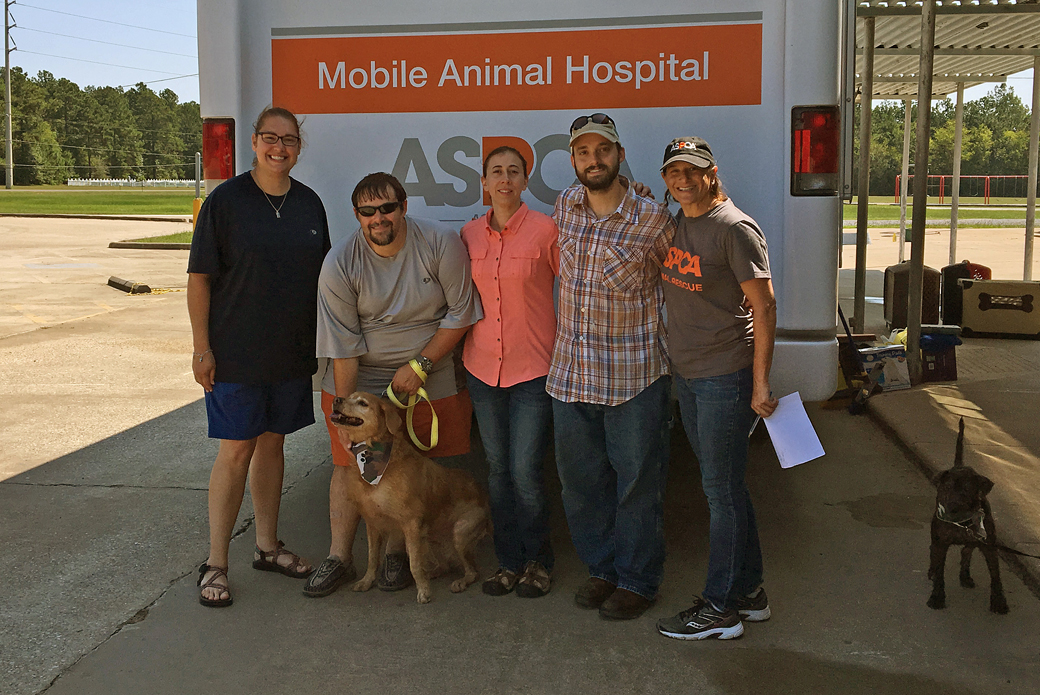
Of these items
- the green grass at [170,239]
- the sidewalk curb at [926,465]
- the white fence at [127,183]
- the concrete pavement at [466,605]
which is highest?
the white fence at [127,183]

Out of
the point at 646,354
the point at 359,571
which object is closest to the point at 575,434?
the point at 646,354

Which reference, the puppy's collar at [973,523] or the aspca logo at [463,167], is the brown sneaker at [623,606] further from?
the aspca logo at [463,167]

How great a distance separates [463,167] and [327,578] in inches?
70.6

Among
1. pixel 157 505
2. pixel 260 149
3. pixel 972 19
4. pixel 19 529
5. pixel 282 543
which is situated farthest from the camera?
pixel 972 19

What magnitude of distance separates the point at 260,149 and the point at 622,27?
5.03 ft

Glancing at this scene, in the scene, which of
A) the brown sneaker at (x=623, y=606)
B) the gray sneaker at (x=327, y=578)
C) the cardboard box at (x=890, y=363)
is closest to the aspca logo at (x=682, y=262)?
the brown sneaker at (x=623, y=606)

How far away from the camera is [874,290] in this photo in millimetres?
13828

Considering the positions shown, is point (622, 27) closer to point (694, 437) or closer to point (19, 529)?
point (694, 437)

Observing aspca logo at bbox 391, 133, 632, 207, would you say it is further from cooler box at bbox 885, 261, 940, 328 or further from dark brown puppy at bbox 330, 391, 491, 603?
cooler box at bbox 885, 261, 940, 328

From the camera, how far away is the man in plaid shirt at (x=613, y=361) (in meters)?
3.40

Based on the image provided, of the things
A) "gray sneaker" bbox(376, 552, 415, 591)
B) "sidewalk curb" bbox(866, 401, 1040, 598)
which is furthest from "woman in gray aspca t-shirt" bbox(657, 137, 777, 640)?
"sidewalk curb" bbox(866, 401, 1040, 598)

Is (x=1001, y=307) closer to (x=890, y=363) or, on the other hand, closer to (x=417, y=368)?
(x=890, y=363)

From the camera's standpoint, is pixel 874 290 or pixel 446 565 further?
pixel 874 290

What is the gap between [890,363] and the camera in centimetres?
727
